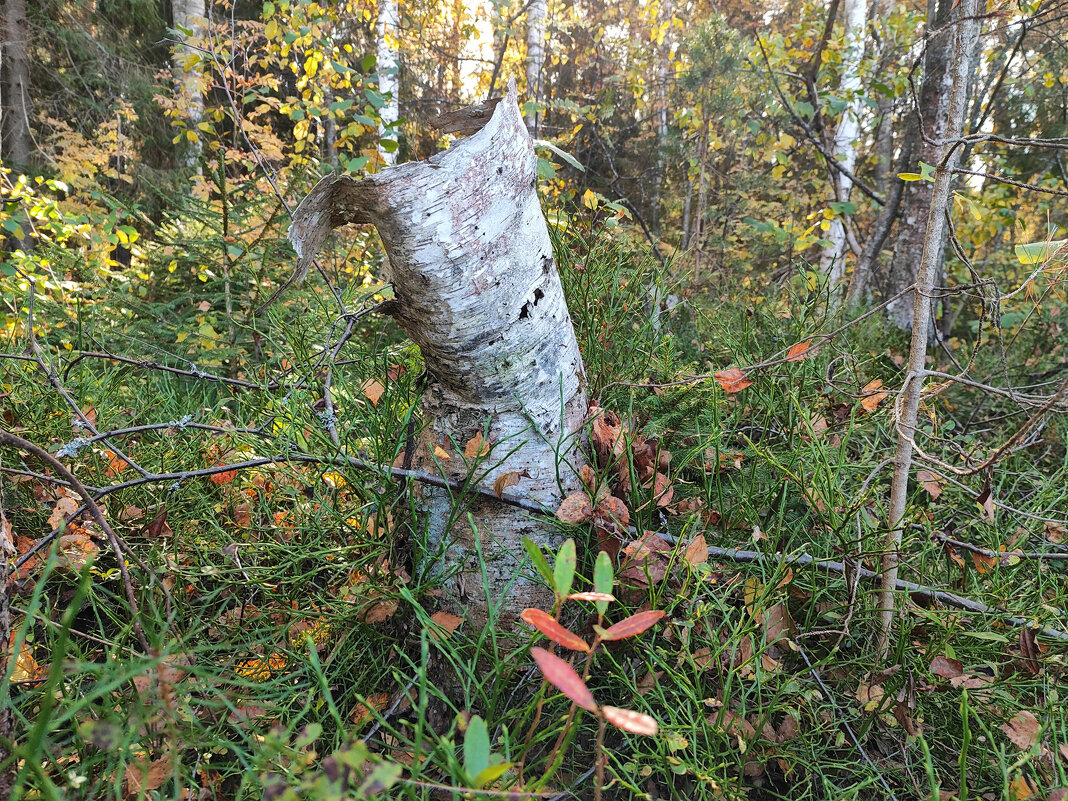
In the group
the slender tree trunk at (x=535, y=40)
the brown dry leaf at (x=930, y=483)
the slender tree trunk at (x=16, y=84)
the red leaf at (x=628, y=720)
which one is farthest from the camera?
the slender tree trunk at (x=16, y=84)

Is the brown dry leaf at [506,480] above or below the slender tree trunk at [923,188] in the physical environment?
below

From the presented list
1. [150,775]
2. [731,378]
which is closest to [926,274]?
[731,378]

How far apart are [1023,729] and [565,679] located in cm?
94

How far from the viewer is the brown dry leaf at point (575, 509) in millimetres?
1229

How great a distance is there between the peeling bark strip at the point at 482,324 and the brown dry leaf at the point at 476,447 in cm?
2

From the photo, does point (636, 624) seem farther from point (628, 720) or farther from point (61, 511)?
point (61, 511)

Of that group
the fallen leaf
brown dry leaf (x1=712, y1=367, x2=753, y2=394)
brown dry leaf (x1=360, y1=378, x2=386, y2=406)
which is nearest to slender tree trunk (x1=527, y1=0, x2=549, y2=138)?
brown dry leaf (x1=360, y1=378, x2=386, y2=406)

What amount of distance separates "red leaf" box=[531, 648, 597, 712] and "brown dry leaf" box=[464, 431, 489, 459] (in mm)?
653

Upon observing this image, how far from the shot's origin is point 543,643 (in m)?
1.16

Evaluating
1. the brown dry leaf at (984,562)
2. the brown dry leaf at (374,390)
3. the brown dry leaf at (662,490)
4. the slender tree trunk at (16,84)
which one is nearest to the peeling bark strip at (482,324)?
the brown dry leaf at (662,490)

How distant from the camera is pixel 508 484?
50.2 inches

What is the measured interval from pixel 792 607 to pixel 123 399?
245 cm

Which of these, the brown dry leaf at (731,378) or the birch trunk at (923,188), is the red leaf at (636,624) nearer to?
the brown dry leaf at (731,378)

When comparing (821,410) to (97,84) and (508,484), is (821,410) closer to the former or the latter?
(508,484)
